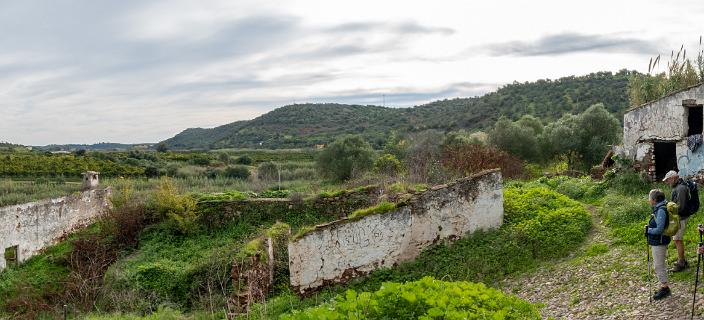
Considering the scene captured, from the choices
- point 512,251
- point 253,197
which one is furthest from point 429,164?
point 512,251

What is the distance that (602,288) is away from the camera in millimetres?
8219

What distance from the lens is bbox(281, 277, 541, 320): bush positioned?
557 cm

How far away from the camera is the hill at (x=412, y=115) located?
46156 mm

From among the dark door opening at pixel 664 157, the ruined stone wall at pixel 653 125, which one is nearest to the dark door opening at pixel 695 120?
the ruined stone wall at pixel 653 125

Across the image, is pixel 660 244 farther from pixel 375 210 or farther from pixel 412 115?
pixel 412 115

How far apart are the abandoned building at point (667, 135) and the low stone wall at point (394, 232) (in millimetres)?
5180

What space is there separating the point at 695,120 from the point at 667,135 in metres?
0.96

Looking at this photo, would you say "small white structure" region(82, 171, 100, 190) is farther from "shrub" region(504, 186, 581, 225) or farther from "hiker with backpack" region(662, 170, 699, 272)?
"hiker with backpack" region(662, 170, 699, 272)

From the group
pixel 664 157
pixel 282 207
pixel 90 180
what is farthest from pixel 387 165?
pixel 664 157

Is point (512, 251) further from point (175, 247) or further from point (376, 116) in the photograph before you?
point (376, 116)

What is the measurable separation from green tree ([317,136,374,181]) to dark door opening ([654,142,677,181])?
1855cm

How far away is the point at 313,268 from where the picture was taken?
10453 mm

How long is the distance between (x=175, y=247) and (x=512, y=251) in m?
8.88

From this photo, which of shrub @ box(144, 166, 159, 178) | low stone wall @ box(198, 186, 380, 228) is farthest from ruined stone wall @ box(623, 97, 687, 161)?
shrub @ box(144, 166, 159, 178)
